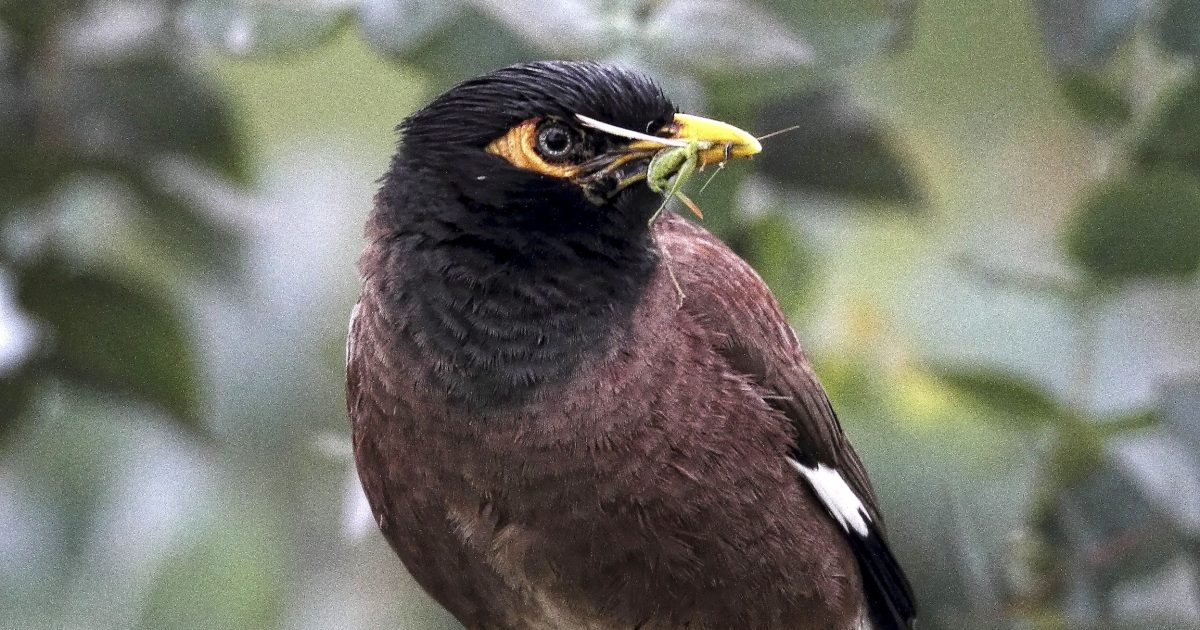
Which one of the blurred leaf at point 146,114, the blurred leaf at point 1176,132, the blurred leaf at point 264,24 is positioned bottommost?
the blurred leaf at point 1176,132

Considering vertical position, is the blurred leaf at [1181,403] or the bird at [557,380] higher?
the bird at [557,380]

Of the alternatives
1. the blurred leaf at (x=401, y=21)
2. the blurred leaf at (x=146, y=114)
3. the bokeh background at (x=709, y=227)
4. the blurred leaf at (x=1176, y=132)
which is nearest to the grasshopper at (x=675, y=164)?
the bokeh background at (x=709, y=227)

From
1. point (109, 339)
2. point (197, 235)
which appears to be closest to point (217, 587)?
point (109, 339)

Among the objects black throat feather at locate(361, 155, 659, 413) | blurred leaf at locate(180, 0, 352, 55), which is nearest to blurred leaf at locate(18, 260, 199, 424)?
blurred leaf at locate(180, 0, 352, 55)

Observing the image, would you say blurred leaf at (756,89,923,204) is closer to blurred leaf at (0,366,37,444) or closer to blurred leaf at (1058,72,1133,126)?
blurred leaf at (1058,72,1133,126)

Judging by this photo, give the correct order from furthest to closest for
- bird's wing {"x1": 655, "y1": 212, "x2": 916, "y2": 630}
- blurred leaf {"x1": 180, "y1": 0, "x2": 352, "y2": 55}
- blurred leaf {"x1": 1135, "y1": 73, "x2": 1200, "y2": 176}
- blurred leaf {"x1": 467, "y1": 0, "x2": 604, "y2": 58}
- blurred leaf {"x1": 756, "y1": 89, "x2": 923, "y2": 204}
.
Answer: blurred leaf {"x1": 756, "y1": 89, "x2": 923, "y2": 204}
blurred leaf {"x1": 1135, "y1": 73, "x2": 1200, "y2": 176}
blurred leaf {"x1": 180, "y1": 0, "x2": 352, "y2": 55}
blurred leaf {"x1": 467, "y1": 0, "x2": 604, "y2": 58}
bird's wing {"x1": 655, "y1": 212, "x2": 916, "y2": 630}

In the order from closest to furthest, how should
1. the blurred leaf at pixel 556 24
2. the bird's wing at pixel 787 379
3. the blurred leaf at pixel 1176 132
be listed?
the bird's wing at pixel 787 379, the blurred leaf at pixel 556 24, the blurred leaf at pixel 1176 132

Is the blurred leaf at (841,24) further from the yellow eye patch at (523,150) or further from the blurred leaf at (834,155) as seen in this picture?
the yellow eye patch at (523,150)
